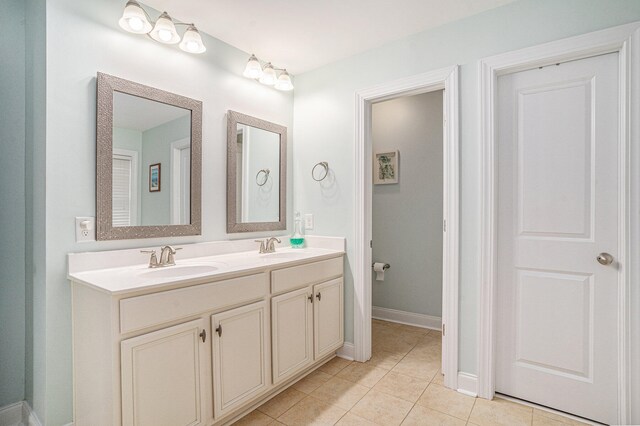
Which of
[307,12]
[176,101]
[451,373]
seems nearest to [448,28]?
[307,12]

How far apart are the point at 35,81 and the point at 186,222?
1.07 meters

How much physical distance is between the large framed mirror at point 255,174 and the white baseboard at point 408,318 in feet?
5.20

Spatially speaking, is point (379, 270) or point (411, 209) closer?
point (411, 209)

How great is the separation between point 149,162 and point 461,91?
6.65 ft

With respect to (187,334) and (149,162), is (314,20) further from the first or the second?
(187,334)

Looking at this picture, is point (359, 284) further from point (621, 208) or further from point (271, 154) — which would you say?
point (621, 208)

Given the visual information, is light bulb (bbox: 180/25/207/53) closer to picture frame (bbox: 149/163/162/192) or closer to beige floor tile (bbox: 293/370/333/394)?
picture frame (bbox: 149/163/162/192)

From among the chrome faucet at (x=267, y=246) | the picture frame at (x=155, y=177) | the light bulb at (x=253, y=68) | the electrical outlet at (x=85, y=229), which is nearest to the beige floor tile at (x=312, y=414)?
the chrome faucet at (x=267, y=246)

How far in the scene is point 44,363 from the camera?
64.4 inches

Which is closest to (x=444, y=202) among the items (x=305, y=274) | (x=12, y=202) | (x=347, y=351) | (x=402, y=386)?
(x=305, y=274)

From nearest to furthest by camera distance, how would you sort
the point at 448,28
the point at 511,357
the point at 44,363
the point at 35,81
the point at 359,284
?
1. the point at 44,363
2. the point at 35,81
3. the point at 511,357
4. the point at 448,28
5. the point at 359,284

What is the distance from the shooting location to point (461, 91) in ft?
7.07

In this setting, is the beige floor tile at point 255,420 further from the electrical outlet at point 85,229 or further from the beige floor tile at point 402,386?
the electrical outlet at point 85,229

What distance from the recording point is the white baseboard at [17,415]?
177 centimetres
